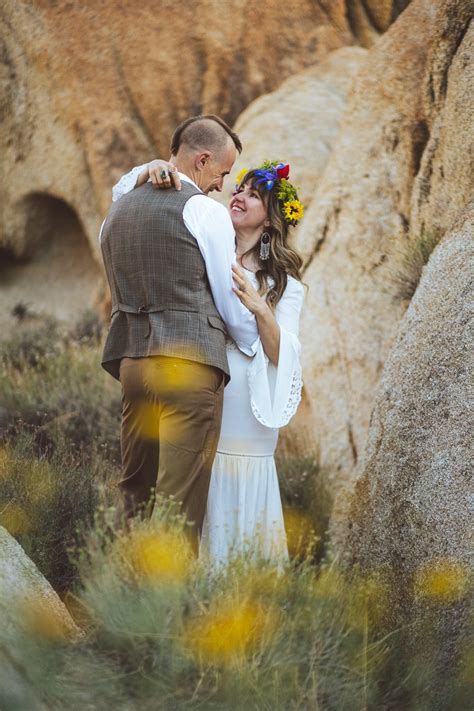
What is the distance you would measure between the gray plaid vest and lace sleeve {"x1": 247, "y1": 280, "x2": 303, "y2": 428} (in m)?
0.30

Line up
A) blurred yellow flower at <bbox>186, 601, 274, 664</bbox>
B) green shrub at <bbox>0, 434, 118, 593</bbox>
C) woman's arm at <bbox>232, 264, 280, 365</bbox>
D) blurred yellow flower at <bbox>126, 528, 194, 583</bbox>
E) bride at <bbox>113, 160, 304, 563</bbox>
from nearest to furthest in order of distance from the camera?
blurred yellow flower at <bbox>186, 601, 274, 664</bbox>, blurred yellow flower at <bbox>126, 528, 194, 583</bbox>, woman's arm at <bbox>232, 264, 280, 365</bbox>, bride at <bbox>113, 160, 304, 563</bbox>, green shrub at <bbox>0, 434, 118, 593</bbox>

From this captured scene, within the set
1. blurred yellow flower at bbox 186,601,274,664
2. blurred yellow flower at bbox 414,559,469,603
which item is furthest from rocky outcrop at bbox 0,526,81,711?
blurred yellow flower at bbox 414,559,469,603

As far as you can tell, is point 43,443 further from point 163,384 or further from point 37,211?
point 37,211

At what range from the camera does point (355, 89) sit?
707 cm

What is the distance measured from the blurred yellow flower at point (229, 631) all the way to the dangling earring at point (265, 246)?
6.68ft

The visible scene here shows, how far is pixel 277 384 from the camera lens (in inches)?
159

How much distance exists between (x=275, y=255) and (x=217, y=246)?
75 cm

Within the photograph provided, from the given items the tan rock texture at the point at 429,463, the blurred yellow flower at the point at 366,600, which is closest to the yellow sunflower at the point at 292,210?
the tan rock texture at the point at 429,463

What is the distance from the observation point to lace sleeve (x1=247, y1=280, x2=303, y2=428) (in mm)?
4004

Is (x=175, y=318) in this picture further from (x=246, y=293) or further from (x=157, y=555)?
(x=157, y=555)

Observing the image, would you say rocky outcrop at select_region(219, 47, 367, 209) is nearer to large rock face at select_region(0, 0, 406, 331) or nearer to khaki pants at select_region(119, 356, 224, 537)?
large rock face at select_region(0, 0, 406, 331)

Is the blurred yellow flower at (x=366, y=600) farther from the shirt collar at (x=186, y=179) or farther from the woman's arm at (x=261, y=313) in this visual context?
the shirt collar at (x=186, y=179)

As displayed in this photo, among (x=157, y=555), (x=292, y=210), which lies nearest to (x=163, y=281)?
(x=292, y=210)

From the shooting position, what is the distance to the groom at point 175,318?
362 cm
